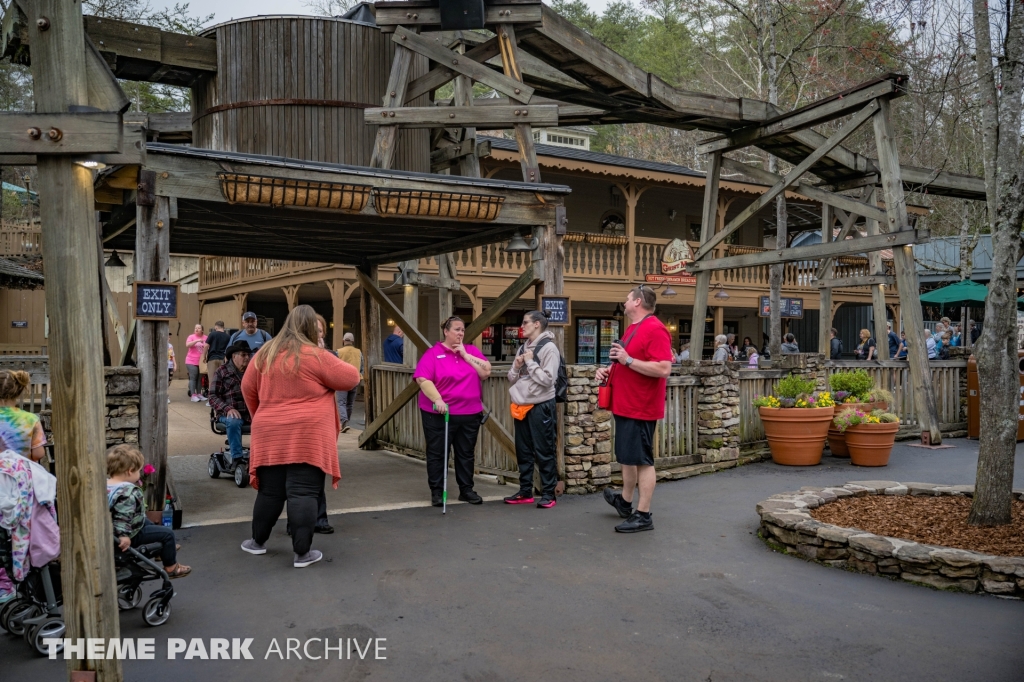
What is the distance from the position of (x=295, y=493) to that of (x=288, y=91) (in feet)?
15.1

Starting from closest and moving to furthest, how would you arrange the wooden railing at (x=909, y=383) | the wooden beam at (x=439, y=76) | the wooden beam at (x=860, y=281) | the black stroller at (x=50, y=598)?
1. the black stroller at (x=50, y=598)
2. the wooden beam at (x=439, y=76)
3. the wooden railing at (x=909, y=383)
4. the wooden beam at (x=860, y=281)

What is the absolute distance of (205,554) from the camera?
5.78 metres

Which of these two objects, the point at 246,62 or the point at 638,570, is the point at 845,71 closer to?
the point at 246,62

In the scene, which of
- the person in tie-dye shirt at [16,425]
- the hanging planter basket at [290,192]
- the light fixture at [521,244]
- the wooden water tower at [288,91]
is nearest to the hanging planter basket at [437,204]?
the hanging planter basket at [290,192]

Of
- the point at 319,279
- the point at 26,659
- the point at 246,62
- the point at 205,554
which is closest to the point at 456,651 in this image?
the point at 26,659

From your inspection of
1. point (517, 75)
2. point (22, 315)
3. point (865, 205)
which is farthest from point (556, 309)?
point (22, 315)

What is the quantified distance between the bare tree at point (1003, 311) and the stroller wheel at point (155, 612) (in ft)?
18.3

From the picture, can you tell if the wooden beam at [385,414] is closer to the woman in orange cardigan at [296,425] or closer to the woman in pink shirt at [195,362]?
the woman in orange cardigan at [296,425]

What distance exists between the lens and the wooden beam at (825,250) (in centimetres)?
1100

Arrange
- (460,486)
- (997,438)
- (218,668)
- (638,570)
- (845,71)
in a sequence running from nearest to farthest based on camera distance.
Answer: (218,668), (638,570), (997,438), (460,486), (845,71)

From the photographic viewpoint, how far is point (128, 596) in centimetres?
452

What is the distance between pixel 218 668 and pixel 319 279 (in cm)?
1437

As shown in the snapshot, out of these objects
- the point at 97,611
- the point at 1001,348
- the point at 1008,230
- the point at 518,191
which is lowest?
the point at 97,611

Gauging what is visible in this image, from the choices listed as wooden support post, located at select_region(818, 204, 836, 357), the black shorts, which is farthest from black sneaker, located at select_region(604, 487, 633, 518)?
wooden support post, located at select_region(818, 204, 836, 357)
